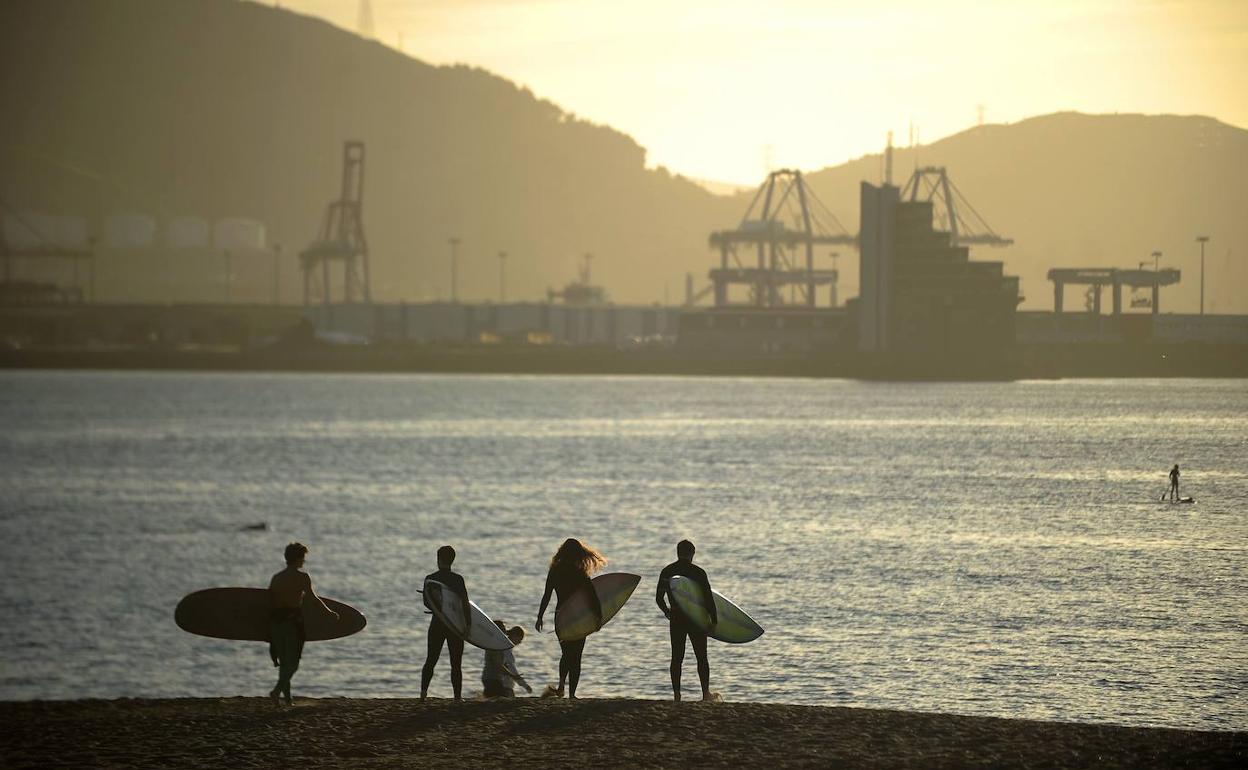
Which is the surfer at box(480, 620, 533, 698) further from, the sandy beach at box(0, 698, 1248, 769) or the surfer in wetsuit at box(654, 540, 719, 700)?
the surfer in wetsuit at box(654, 540, 719, 700)

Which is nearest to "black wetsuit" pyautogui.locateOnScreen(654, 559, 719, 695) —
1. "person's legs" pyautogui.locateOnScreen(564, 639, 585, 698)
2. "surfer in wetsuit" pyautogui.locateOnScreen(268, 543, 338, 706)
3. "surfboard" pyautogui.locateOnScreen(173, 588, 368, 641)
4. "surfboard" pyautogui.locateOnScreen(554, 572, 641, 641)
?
"surfboard" pyautogui.locateOnScreen(554, 572, 641, 641)

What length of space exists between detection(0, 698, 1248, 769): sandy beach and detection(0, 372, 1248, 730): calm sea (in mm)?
14121

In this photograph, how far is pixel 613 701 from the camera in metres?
21.0

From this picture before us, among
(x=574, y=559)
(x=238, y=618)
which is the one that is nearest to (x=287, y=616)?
(x=238, y=618)

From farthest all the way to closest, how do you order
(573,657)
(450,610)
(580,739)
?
(573,657)
(450,610)
(580,739)

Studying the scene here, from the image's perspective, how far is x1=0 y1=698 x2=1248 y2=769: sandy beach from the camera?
17.3 meters

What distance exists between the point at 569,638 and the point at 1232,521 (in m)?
16.6

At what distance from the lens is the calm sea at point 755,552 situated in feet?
128

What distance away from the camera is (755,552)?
6644 cm

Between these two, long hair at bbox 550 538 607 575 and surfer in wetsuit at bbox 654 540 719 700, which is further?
long hair at bbox 550 538 607 575

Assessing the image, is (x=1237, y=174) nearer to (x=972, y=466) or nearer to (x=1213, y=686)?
(x=1213, y=686)

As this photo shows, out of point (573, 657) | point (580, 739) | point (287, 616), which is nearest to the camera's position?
point (580, 739)

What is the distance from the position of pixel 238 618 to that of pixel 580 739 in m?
5.13

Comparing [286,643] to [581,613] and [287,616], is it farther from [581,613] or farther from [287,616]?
[581,613]
